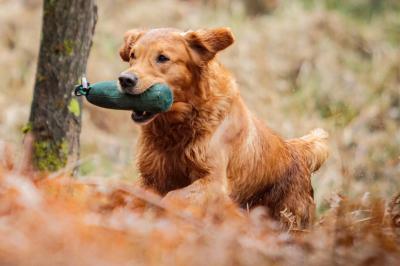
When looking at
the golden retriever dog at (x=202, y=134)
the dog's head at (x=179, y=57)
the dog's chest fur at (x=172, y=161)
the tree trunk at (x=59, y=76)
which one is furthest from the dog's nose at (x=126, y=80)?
the tree trunk at (x=59, y=76)

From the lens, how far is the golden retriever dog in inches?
195

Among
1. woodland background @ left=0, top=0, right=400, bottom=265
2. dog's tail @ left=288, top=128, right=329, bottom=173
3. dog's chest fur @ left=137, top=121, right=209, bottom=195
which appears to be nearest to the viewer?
dog's chest fur @ left=137, top=121, right=209, bottom=195

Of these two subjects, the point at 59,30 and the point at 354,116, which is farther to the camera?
the point at 354,116

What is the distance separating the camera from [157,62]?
495 cm

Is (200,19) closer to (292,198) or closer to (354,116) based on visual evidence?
(354,116)

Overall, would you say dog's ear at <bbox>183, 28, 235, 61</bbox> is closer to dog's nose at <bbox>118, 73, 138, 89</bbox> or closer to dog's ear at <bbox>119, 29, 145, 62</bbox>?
dog's ear at <bbox>119, 29, 145, 62</bbox>

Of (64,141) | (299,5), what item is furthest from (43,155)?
(299,5)

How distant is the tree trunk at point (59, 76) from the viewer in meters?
A: 5.96

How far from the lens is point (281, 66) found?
50.8 feet

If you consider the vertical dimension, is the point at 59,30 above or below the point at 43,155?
above

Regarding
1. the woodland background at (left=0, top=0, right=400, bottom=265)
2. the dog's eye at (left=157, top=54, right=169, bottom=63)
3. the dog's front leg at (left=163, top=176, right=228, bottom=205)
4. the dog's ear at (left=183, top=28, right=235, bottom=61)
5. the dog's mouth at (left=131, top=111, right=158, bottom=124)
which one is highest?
the dog's ear at (left=183, top=28, right=235, bottom=61)

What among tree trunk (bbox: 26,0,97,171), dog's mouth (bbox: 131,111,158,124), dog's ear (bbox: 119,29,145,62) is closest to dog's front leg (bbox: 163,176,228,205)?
dog's mouth (bbox: 131,111,158,124)

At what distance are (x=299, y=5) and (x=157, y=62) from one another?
13413mm

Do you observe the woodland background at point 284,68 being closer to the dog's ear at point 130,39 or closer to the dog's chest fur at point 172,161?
the dog's ear at point 130,39
